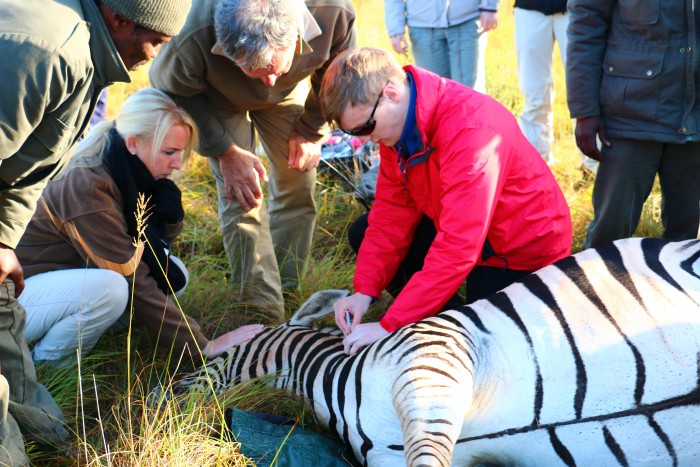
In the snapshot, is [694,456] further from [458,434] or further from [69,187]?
[69,187]

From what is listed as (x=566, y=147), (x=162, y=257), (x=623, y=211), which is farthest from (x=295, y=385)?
(x=566, y=147)

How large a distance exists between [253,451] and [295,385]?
44 centimetres

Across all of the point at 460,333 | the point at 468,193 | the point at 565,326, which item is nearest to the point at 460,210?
the point at 468,193

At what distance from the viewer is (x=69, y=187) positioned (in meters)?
3.11

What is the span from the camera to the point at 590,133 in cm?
360

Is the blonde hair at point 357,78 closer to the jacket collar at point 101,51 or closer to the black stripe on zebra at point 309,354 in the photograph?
the jacket collar at point 101,51

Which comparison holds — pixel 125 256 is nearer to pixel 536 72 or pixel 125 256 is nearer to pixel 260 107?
pixel 260 107

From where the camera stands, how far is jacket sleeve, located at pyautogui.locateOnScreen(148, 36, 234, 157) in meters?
3.44

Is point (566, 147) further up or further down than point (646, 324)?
further down

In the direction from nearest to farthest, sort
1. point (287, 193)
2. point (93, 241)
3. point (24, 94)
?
point (24, 94) → point (93, 241) → point (287, 193)

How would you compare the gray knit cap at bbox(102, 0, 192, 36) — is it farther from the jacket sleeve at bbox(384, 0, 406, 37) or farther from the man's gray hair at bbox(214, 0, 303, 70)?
the jacket sleeve at bbox(384, 0, 406, 37)

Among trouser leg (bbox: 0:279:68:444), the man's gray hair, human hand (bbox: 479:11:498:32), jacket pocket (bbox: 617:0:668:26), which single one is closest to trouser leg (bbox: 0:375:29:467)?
trouser leg (bbox: 0:279:68:444)

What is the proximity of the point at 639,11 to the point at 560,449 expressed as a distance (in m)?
2.02

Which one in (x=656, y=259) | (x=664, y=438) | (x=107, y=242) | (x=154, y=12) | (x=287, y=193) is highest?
(x=154, y=12)
